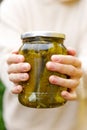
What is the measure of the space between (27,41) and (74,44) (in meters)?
0.23

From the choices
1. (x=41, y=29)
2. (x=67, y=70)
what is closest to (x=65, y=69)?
(x=67, y=70)

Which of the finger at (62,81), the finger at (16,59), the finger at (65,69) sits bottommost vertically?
the finger at (62,81)

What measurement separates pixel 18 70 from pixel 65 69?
0.33ft

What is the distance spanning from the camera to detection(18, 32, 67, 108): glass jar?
2.99ft

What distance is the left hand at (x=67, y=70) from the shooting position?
0.91 m

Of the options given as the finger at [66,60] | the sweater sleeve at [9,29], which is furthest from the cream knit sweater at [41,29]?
the finger at [66,60]

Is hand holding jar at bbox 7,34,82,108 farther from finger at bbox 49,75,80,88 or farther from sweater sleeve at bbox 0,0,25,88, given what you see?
sweater sleeve at bbox 0,0,25,88

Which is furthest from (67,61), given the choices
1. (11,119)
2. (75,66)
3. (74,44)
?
(11,119)

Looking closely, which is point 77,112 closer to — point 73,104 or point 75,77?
point 73,104

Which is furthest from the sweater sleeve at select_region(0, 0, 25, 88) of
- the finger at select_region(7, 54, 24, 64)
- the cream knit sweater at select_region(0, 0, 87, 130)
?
the finger at select_region(7, 54, 24, 64)

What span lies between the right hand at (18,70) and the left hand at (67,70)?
0.16 ft

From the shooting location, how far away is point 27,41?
937mm

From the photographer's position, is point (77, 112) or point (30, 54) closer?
point (30, 54)

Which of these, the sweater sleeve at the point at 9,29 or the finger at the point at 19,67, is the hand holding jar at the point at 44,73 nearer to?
the finger at the point at 19,67
